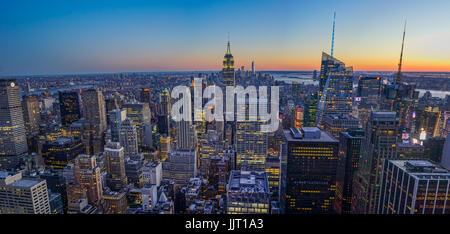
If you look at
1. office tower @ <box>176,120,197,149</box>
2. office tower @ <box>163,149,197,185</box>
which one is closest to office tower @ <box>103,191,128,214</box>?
office tower @ <box>163,149,197,185</box>

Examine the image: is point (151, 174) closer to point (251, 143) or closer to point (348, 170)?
point (251, 143)

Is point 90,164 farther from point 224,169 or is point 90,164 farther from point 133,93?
point 133,93

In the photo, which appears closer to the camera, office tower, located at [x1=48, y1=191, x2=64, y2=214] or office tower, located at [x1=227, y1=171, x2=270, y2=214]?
office tower, located at [x1=227, y1=171, x2=270, y2=214]

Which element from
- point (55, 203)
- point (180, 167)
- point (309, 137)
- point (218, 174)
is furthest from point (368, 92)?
point (55, 203)

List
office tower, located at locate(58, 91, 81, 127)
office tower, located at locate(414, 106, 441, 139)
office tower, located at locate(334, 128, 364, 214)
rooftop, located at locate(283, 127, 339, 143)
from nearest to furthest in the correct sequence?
rooftop, located at locate(283, 127, 339, 143), office tower, located at locate(334, 128, 364, 214), office tower, located at locate(414, 106, 441, 139), office tower, located at locate(58, 91, 81, 127)

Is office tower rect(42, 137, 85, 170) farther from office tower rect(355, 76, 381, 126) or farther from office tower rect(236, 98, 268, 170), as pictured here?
office tower rect(355, 76, 381, 126)

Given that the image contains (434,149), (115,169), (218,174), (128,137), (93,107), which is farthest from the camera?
(93,107)

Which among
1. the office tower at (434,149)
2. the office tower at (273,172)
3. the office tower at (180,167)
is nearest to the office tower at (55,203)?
the office tower at (180,167)
